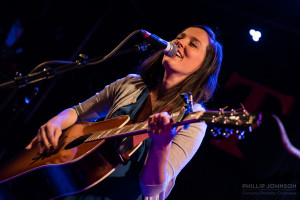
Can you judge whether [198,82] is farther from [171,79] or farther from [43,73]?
[43,73]

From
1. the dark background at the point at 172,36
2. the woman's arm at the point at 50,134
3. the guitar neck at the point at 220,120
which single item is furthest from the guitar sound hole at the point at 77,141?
the dark background at the point at 172,36

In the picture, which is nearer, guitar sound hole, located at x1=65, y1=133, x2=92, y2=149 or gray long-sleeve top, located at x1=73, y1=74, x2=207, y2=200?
gray long-sleeve top, located at x1=73, y1=74, x2=207, y2=200

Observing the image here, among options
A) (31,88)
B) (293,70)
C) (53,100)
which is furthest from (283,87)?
(53,100)

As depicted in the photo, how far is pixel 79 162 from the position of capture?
1.74 meters

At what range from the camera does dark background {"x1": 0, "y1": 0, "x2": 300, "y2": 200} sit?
316 cm

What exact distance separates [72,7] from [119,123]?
147 inches

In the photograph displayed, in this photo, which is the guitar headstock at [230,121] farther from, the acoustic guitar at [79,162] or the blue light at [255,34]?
the blue light at [255,34]

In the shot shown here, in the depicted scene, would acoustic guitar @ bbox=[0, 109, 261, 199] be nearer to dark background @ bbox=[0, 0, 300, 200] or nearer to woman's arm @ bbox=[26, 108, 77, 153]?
woman's arm @ bbox=[26, 108, 77, 153]

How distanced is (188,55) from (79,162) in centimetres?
140

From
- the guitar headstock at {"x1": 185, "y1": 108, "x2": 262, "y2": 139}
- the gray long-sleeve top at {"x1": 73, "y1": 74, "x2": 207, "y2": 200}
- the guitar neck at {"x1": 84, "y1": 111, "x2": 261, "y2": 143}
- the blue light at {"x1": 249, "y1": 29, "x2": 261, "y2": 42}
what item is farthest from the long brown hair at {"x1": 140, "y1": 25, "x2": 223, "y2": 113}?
the blue light at {"x1": 249, "y1": 29, "x2": 261, "y2": 42}

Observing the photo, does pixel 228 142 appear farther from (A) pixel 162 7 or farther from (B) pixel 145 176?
(A) pixel 162 7

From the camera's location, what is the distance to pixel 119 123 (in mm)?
1957

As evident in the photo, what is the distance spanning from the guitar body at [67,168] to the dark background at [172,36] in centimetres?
53

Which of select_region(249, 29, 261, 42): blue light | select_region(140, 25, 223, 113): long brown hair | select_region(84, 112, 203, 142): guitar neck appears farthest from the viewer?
select_region(249, 29, 261, 42): blue light
